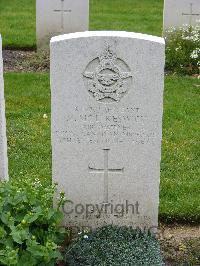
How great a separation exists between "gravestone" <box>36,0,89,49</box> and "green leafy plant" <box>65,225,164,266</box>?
5972mm

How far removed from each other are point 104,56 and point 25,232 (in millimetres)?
1338

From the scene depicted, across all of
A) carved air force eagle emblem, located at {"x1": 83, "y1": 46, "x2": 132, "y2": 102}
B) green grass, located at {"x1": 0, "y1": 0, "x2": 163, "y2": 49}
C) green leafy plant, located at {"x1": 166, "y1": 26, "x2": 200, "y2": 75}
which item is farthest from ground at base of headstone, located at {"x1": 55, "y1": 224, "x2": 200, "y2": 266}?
green grass, located at {"x1": 0, "y1": 0, "x2": 163, "y2": 49}

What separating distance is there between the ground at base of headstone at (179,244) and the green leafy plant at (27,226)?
0.44 m

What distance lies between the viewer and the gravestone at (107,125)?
4.48m

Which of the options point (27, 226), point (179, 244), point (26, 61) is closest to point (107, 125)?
point (27, 226)

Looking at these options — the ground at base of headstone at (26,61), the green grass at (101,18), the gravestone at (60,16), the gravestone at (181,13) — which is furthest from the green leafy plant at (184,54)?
the green grass at (101,18)

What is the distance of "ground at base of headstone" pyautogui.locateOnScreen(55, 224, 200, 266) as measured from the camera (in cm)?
479

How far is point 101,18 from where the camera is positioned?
13.0 metres

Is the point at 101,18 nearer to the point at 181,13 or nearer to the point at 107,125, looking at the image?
the point at 181,13

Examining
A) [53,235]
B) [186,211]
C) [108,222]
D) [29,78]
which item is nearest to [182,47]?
[29,78]

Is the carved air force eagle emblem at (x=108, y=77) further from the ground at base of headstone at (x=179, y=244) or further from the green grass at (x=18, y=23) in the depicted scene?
the green grass at (x=18, y=23)

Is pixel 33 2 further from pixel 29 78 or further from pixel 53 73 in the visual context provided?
pixel 53 73

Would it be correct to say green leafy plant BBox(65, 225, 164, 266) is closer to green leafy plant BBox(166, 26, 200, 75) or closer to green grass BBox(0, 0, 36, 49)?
green leafy plant BBox(166, 26, 200, 75)

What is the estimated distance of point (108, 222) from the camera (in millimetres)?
4918
